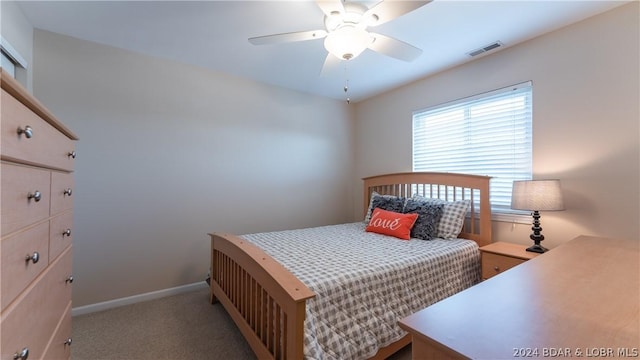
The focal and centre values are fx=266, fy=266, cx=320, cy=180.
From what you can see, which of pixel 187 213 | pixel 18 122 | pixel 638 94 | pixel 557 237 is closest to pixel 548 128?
pixel 638 94

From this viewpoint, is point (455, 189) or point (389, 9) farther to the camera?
point (455, 189)

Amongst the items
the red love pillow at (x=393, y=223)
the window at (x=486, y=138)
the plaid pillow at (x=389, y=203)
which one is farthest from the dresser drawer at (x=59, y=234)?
the window at (x=486, y=138)

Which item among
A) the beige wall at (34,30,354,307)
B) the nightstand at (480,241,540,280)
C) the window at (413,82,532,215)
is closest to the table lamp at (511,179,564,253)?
the nightstand at (480,241,540,280)

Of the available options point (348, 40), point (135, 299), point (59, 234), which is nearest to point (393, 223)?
point (348, 40)

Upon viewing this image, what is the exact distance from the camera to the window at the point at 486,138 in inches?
99.2

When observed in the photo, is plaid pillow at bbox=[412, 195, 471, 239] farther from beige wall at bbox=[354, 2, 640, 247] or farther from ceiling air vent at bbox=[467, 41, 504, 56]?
ceiling air vent at bbox=[467, 41, 504, 56]

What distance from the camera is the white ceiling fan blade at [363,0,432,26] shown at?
4.84 ft

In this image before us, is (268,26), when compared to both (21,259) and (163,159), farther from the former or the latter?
(21,259)

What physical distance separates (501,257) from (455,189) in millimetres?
948

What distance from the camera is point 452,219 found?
2.65 metres

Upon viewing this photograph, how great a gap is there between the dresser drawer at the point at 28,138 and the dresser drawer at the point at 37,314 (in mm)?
428

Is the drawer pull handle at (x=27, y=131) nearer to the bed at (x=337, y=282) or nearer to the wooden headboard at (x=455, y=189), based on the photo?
the bed at (x=337, y=282)

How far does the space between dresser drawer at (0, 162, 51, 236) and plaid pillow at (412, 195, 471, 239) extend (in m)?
2.81

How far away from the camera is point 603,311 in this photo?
0.80 m
